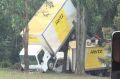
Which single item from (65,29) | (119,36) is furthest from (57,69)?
(119,36)

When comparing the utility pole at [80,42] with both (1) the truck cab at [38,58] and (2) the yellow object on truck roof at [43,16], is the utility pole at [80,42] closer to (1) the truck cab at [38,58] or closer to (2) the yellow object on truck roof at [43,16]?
(2) the yellow object on truck roof at [43,16]

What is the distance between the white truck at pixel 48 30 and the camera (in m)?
39.3

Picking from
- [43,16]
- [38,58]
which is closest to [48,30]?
[43,16]

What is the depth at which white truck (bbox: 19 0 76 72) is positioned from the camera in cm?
3934

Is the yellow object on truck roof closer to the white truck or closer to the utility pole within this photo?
the white truck

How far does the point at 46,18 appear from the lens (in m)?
40.5

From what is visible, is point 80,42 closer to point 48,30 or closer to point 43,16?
point 48,30

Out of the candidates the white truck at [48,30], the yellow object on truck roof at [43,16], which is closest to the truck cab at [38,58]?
the white truck at [48,30]

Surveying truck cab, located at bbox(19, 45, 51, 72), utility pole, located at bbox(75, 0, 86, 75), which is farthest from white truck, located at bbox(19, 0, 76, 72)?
utility pole, located at bbox(75, 0, 86, 75)

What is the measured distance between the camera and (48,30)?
3944cm

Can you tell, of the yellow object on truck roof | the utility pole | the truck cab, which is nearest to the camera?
the yellow object on truck roof

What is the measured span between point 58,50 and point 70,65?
11.9 feet

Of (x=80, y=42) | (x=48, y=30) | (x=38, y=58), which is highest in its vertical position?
A: (x=48, y=30)

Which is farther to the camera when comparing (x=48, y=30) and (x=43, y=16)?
(x=43, y=16)
